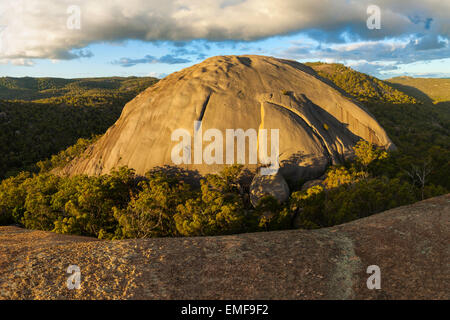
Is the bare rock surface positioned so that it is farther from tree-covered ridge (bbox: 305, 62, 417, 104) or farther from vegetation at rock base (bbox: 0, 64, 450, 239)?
tree-covered ridge (bbox: 305, 62, 417, 104)

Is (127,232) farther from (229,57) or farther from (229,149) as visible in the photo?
(229,57)

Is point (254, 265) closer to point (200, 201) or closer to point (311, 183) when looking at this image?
point (200, 201)

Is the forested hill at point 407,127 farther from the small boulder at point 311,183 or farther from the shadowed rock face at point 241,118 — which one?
the small boulder at point 311,183

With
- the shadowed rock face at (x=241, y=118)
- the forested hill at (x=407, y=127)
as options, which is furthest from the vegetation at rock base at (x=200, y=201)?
the shadowed rock face at (x=241, y=118)

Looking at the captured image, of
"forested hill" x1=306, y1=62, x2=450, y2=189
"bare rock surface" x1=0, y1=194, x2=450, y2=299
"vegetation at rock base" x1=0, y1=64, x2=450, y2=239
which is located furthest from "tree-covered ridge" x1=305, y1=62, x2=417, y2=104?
Result: "bare rock surface" x1=0, y1=194, x2=450, y2=299

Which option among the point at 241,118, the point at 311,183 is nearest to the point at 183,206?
the point at 311,183

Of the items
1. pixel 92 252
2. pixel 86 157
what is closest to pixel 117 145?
pixel 86 157
